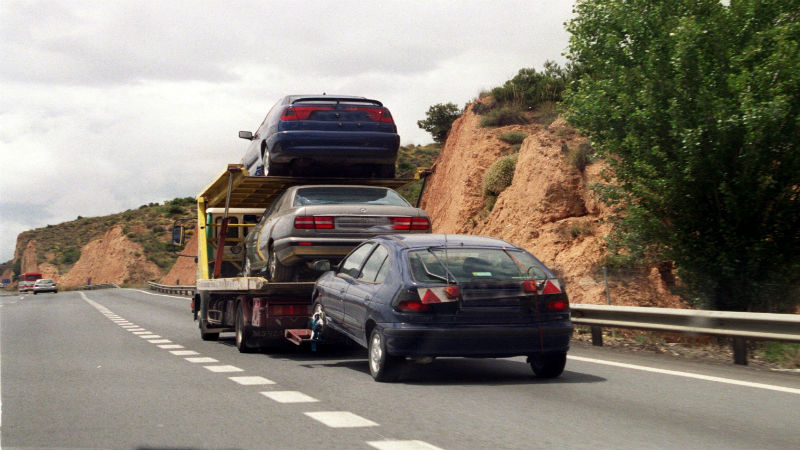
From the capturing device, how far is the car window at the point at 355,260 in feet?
34.4

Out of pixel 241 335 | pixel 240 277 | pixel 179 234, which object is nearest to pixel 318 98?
pixel 240 277

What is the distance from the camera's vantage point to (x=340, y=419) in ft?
23.6

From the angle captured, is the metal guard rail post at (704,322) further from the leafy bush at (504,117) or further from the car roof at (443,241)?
the leafy bush at (504,117)

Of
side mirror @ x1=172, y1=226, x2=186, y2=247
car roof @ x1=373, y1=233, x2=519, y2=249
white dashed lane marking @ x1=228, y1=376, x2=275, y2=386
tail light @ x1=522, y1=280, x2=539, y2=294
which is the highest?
side mirror @ x1=172, y1=226, x2=186, y2=247

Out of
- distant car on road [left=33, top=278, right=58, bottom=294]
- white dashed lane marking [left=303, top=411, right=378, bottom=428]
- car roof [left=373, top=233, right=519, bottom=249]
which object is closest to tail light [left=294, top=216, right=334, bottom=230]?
car roof [left=373, top=233, right=519, bottom=249]

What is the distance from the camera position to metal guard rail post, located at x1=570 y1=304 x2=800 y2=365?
399 inches

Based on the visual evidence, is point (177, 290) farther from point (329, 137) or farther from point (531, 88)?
point (329, 137)

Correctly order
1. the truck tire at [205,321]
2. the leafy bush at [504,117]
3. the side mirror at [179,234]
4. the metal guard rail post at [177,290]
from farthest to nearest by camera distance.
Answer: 1. the metal guard rail post at [177,290]
2. the leafy bush at [504,117]
3. the side mirror at [179,234]
4. the truck tire at [205,321]

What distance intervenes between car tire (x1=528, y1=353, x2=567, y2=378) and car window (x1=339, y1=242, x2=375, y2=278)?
2.21m

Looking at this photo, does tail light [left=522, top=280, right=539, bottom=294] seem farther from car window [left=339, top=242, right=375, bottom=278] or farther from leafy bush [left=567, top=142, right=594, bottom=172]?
leafy bush [left=567, top=142, right=594, bottom=172]

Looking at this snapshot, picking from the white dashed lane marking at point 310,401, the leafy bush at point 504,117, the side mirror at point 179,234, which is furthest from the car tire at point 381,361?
the leafy bush at point 504,117

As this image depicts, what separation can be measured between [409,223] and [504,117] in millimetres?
29027

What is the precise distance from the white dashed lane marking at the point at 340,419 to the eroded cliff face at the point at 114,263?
10197 centimetres

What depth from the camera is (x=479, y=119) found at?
41094 mm
